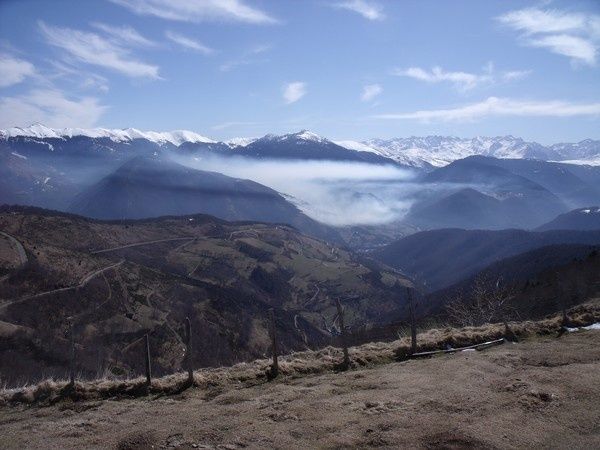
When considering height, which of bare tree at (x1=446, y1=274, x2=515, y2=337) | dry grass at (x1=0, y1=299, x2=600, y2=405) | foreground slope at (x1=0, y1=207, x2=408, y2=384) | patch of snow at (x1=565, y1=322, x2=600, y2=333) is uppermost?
patch of snow at (x1=565, y1=322, x2=600, y2=333)

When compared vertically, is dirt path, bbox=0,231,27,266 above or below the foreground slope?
above

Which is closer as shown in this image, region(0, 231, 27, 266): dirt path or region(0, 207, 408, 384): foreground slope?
region(0, 207, 408, 384): foreground slope

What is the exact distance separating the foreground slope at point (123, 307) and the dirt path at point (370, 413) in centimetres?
3699

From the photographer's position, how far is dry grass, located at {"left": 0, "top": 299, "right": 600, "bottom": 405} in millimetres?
19766

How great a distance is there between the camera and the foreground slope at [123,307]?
83750 mm

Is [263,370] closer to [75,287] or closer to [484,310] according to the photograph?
[484,310]

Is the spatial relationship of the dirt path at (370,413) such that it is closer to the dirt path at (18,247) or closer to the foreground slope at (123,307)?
the foreground slope at (123,307)

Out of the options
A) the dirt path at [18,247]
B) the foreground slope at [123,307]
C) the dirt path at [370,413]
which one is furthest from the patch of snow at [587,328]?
the dirt path at [18,247]

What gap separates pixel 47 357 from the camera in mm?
78062

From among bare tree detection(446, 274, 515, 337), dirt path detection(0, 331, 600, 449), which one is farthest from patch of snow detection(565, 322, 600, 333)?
dirt path detection(0, 331, 600, 449)

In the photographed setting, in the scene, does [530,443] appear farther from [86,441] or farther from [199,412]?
[86,441]

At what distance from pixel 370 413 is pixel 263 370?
7.47 metres

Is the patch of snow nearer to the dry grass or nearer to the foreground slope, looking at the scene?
the dry grass

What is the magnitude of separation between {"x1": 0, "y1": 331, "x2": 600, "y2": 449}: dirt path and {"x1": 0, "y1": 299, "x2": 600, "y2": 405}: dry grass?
3.19 feet
